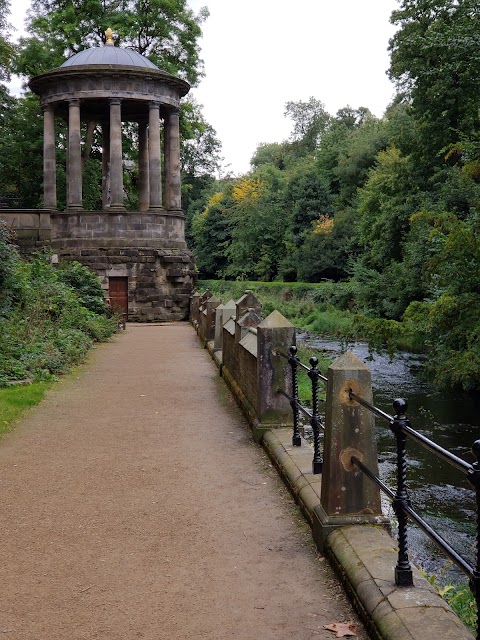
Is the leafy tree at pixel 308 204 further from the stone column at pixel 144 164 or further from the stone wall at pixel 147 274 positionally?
the stone wall at pixel 147 274

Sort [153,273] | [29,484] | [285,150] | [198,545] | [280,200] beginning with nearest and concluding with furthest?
[198,545] → [29,484] → [153,273] → [280,200] → [285,150]

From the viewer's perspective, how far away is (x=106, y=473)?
23.8 ft

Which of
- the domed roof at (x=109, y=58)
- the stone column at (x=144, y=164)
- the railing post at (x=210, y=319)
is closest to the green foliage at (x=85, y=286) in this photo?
the railing post at (x=210, y=319)

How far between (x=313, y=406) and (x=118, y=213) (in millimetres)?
25776

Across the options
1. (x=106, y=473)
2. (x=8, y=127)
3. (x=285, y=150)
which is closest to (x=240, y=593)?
(x=106, y=473)

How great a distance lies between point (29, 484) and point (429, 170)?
22.9 metres

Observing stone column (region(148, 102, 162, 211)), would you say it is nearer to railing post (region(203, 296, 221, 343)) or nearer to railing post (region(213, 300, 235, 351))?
railing post (region(203, 296, 221, 343))

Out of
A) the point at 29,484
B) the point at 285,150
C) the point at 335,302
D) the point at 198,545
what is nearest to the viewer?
the point at 198,545

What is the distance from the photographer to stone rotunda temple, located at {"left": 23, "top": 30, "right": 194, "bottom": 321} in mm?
30547

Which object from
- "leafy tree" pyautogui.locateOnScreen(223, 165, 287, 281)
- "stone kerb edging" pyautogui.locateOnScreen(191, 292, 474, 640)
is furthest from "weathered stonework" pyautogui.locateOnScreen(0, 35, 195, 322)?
"stone kerb edging" pyautogui.locateOnScreen(191, 292, 474, 640)

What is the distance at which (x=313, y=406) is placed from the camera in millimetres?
6344

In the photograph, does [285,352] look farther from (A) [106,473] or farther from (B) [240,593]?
(B) [240,593]

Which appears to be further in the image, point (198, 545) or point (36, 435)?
point (36, 435)

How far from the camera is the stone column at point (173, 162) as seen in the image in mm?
33125
